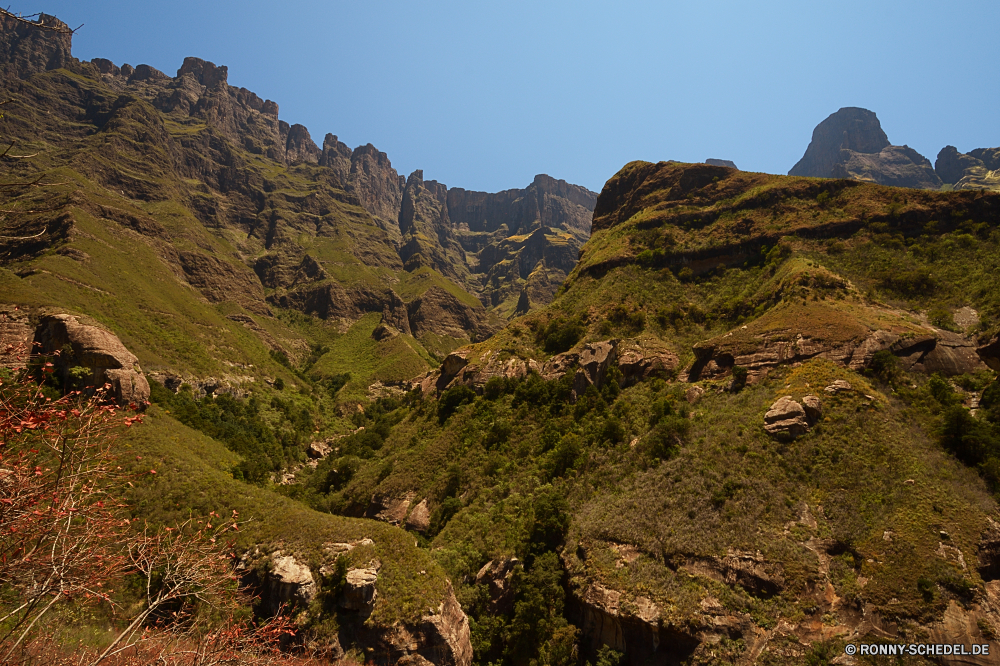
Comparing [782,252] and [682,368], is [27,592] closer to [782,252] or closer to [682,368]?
[682,368]

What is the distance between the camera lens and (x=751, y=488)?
30516mm

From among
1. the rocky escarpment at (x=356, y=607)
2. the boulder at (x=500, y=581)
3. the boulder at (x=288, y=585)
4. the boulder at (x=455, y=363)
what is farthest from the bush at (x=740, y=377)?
the boulder at (x=288, y=585)

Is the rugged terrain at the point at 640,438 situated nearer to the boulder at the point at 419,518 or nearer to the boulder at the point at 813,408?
the boulder at the point at 813,408

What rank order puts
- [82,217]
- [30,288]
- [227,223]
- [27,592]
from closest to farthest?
1. [27,592]
2. [30,288]
3. [82,217]
4. [227,223]

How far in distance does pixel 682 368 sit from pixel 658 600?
1094 inches

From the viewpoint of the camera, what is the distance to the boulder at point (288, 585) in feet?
83.5

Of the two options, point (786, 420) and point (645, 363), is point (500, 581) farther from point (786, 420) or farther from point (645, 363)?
point (645, 363)

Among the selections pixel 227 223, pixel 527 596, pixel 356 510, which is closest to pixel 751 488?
pixel 527 596

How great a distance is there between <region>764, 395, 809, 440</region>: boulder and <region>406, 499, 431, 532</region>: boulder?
3149cm

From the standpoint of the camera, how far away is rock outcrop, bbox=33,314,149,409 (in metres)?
41.0

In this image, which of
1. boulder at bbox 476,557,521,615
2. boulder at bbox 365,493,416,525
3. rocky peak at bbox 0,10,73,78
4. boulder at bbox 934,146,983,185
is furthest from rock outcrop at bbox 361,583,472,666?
rocky peak at bbox 0,10,73,78

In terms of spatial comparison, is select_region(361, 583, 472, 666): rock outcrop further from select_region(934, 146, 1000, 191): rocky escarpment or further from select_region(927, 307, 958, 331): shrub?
select_region(934, 146, 1000, 191): rocky escarpment

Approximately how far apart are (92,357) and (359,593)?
122 feet

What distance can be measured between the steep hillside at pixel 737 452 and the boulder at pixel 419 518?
0.65 ft
